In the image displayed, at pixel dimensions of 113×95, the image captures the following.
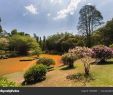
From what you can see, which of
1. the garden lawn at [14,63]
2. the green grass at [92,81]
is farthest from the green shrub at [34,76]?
the garden lawn at [14,63]

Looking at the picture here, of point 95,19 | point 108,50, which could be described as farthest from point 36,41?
point 108,50

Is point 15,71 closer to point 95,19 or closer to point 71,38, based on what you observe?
point 71,38

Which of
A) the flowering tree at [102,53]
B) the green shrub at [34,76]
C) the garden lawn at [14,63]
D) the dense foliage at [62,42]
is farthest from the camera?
the garden lawn at [14,63]

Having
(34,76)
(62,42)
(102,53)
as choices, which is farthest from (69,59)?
(34,76)

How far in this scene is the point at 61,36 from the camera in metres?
21.5

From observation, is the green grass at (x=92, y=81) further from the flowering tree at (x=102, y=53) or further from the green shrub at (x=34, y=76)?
the flowering tree at (x=102, y=53)

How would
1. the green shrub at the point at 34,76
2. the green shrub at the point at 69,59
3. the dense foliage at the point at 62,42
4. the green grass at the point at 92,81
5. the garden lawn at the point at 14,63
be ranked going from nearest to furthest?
the green grass at the point at 92,81, the green shrub at the point at 34,76, the green shrub at the point at 69,59, the dense foliage at the point at 62,42, the garden lawn at the point at 14,63

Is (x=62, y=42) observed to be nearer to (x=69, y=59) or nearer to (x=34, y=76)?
(x=69, y=59)

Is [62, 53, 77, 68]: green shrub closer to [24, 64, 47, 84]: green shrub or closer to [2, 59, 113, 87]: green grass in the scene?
[2, 59, 113, 87]: green grass

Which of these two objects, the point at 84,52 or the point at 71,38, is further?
the point at 71,38

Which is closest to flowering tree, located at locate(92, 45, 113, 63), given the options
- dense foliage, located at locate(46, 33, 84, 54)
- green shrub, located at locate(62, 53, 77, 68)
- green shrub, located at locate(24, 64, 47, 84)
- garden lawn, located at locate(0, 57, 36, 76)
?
green shrub, located at locate(62, 53, 77, 68)
